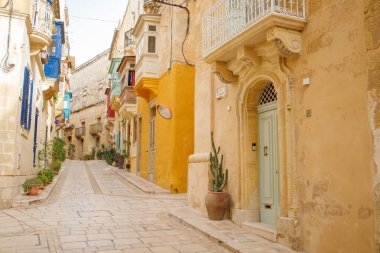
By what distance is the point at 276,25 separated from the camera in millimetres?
5668

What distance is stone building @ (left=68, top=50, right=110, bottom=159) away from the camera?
142 ft

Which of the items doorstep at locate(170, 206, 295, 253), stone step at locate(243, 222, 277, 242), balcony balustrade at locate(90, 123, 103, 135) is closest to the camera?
doorstep at locate(170, 206, 295, 253)

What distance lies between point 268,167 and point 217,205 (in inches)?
55.7

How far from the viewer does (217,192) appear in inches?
304

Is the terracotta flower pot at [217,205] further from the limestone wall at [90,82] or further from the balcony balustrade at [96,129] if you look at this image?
the limestone wall at [90,82]

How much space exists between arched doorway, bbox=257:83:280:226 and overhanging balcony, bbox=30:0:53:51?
731 cm

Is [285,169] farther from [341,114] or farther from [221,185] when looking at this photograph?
[221,185]

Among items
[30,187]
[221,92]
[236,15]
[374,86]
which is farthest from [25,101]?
[374,86]

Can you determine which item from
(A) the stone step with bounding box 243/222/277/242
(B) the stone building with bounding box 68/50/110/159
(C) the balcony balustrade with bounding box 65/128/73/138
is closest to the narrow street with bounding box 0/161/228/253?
(A) the stone step with bounding box 243/222/277/242

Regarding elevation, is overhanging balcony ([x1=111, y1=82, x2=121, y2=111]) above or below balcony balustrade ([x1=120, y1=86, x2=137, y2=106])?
above

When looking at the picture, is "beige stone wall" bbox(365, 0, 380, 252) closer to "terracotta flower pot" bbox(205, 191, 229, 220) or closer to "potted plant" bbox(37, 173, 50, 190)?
"terracotta flower pot" bbox(205, 191, 229, 220)

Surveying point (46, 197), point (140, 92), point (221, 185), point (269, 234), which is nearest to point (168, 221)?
point (221, 185)

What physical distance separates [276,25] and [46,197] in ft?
27.7

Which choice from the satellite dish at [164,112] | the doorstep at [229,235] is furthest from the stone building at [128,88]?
the doorstep at [229,235]
